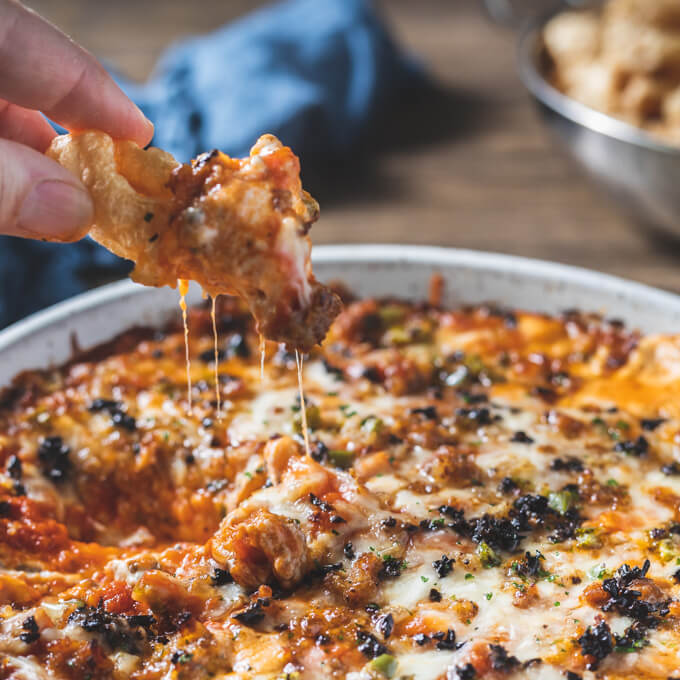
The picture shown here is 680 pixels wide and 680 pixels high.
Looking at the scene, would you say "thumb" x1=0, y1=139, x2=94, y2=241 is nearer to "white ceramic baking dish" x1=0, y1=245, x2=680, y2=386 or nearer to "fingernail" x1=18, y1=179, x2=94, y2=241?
"fingernail" x1=18, y1=179, x2=94, y2=241

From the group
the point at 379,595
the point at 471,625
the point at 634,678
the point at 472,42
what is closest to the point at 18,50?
the point at 379,595

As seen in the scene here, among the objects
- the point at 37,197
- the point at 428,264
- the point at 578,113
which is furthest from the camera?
the point at 578,113

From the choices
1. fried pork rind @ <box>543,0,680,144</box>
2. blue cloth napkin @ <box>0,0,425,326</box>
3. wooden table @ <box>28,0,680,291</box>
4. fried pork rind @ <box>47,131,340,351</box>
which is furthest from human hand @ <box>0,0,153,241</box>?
fried pork rind @ <box>543,0,680,144</box>

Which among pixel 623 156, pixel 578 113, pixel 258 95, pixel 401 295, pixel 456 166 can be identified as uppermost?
pixel 258 95

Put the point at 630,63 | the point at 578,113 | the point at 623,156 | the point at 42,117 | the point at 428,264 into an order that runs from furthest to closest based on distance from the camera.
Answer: the point at 630,63 → the point at 578,113 → the point at 623,156 → the point at 428,264 → the point at 42,117

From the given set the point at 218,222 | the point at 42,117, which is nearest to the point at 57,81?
the point at 42,117

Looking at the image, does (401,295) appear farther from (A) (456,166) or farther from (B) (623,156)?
(A) (456,166)

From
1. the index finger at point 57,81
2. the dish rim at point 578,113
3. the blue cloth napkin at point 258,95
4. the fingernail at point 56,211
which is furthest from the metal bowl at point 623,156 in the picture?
the fingernail at point 56,211
